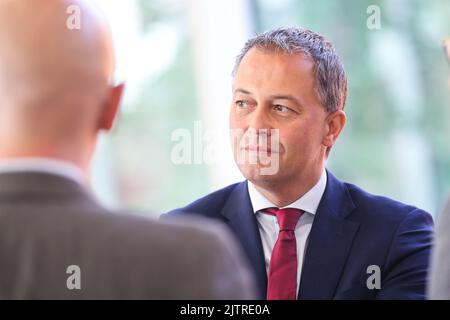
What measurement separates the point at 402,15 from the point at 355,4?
316 millimetres

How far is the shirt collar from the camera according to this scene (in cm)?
203

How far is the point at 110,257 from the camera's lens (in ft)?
3.34

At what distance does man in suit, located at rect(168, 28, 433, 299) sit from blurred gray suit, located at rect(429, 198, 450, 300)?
497mm

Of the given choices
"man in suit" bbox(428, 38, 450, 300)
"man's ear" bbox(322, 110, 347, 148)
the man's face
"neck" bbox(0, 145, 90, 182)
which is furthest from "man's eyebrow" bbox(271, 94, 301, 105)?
"neck" bbox(0, 145, 90, 182)

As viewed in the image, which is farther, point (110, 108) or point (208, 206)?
point (208, 206)

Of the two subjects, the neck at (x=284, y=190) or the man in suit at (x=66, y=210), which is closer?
the man in suit at (x=66, y=210)

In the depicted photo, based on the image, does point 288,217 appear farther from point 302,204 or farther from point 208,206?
point 208,206

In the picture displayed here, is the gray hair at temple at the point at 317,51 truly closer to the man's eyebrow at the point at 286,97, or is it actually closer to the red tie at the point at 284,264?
the man's eyebrow at the point at 286,97

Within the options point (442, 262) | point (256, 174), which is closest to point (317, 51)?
point (256, 174)

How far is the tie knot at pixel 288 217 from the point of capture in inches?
77.2

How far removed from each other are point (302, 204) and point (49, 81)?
3.60 feet

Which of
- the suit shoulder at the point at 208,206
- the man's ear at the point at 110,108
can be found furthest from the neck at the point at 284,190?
the man's ear at the point at 110,108
